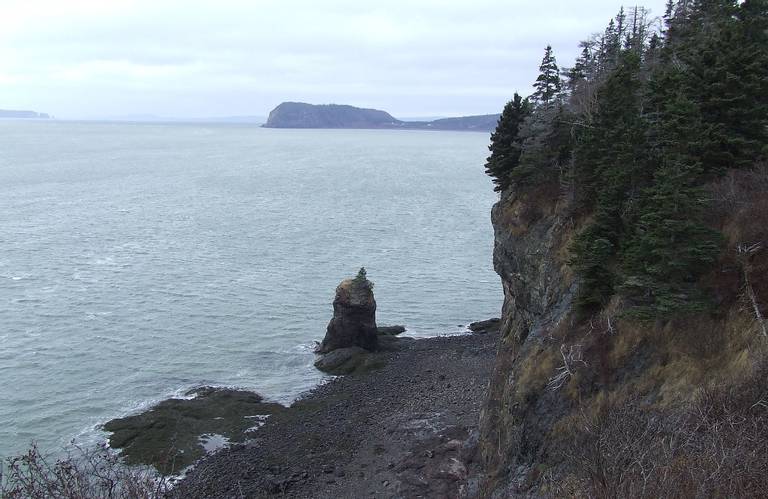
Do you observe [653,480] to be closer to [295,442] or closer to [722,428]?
[722,428]

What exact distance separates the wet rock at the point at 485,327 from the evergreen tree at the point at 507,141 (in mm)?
21252

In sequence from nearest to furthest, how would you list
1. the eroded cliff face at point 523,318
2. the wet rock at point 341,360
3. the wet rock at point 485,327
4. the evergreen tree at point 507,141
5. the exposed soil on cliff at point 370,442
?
the eroded cliff face at point 523,318, the exposed soil on cliff at point 370,442, the evergreen tree at point 507,141, the wet rock at point 341,360, the wet rock at point 485,327

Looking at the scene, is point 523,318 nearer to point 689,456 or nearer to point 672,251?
point 672,251

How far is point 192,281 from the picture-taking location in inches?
2603

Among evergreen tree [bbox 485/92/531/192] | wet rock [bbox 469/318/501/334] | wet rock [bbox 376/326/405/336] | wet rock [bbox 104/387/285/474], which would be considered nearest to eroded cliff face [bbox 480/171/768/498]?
evergreen tree [bbox 485/92/531/192]

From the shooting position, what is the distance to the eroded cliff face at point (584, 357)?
63.3 feet

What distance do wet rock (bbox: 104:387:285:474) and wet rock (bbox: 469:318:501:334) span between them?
925 inches

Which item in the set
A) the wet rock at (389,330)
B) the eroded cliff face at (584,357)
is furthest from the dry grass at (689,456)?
the wet rock at (389,330)

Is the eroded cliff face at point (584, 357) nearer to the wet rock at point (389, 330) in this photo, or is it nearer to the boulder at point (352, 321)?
the boulder at point (352, 321)

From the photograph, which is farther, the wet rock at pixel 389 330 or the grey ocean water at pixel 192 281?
the wet rock at pixel 389 330

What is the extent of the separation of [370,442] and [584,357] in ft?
59.0

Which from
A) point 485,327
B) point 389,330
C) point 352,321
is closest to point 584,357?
point 352,321

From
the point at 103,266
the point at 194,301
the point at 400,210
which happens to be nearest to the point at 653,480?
the point at 194,301

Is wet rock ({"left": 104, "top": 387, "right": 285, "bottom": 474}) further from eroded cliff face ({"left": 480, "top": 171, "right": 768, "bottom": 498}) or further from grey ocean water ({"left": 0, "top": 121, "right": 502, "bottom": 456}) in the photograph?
eroded cliff face ({"left": 480, "top": 171, "right": 768, "bottom": 498})
